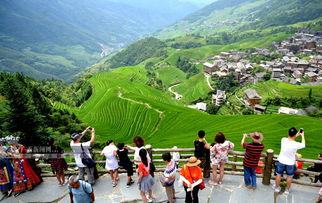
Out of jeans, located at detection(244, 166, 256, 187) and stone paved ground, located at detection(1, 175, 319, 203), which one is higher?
jeans, located at detection(244, 166, 256, 187)

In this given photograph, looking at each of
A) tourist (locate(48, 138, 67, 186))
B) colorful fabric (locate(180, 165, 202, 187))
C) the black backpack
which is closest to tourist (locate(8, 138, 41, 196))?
tourist (locate(48, 138, 67, 186))

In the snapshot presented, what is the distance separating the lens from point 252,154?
782cm

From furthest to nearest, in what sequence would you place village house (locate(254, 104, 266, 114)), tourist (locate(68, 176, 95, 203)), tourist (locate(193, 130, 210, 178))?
village house (locate(254, 104, 266, 114)), tourist (locate(193, 130, 210, 178)), tourist (locate(68, 176, 95, 203))

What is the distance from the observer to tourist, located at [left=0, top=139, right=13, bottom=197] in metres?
8.54

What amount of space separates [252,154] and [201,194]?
2.40m

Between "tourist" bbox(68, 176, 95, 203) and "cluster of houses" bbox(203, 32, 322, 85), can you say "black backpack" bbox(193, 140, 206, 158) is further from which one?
Answer: "cluster of houses" bbox(203, 32, 322, 85)

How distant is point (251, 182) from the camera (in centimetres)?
854

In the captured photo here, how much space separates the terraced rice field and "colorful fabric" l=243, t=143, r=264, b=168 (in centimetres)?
1272

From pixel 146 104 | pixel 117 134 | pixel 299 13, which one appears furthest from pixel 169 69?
pixel 299 13

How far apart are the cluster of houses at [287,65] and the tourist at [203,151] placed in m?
81.4

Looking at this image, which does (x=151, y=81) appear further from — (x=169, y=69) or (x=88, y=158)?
(x=88, y=158)

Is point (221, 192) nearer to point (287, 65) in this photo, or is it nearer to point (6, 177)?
point (6, 177)

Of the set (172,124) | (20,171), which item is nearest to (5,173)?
(20,171)

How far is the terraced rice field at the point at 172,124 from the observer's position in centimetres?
2370
